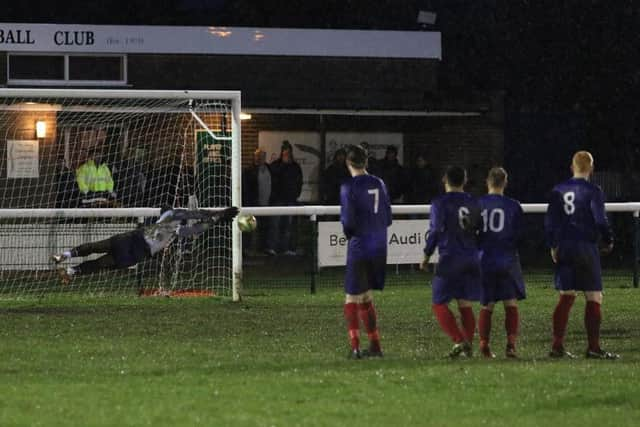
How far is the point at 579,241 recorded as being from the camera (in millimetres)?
13367

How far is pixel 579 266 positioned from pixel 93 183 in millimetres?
10427

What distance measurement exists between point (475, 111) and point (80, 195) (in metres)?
11.0

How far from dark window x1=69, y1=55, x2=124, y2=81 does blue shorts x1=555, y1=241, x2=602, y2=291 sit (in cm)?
1805

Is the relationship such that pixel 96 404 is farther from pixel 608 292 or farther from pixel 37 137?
pixel 37 137

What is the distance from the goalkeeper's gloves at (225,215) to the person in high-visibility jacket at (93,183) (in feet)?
14.8

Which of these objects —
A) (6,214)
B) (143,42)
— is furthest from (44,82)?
(6,214)

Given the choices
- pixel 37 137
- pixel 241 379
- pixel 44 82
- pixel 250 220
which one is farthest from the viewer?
pixel 44 82

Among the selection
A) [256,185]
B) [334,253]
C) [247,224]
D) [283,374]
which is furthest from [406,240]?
[283,374]

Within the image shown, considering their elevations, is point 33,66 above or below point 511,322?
above

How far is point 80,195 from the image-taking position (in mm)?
22000

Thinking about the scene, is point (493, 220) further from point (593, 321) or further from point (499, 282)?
point (593, 321)

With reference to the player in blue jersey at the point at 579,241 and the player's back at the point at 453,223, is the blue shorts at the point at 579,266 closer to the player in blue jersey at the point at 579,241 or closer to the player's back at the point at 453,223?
the player in blue jersey at the point at 579,241

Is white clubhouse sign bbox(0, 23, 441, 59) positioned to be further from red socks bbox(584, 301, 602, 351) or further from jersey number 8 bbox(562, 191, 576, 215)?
red socks bbox(584, 301, 602, 351)

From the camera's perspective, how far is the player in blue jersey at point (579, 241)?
43.7ft
